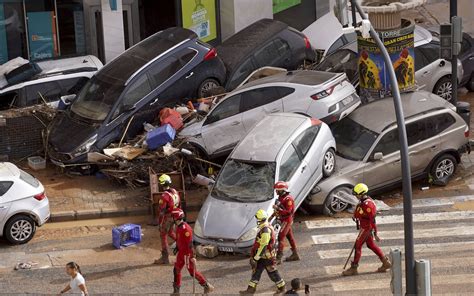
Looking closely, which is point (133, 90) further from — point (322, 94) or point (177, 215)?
point (177, 215)

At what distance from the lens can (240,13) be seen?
101 feet

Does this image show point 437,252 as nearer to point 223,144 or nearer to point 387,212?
point 387,212

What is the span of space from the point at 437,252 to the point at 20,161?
32.1 feet

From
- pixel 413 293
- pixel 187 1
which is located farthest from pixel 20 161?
pixel 413 293

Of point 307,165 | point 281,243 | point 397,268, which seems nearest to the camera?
point 397,268

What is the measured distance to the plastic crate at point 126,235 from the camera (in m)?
21.7

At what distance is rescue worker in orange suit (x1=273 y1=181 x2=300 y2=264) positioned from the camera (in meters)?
20.3

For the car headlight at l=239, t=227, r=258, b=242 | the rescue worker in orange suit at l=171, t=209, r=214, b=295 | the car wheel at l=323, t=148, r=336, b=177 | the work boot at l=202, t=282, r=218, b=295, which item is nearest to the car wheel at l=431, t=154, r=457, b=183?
the car wheel at l=323, t=148, r=336, b=177

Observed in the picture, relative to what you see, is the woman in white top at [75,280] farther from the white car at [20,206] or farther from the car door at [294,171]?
the car door at [294,171]

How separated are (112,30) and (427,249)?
1154 centimetres

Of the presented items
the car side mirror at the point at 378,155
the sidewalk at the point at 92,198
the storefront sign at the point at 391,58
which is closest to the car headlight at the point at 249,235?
the sidewalk at the point at 92,198

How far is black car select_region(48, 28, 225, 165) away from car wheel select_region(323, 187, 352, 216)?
4.93 m

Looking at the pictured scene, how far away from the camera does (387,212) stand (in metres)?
22.9

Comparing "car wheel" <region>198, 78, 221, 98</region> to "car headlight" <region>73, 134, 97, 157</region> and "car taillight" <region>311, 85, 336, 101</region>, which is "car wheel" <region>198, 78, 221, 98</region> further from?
"car taillight" <region>311, 85, 336, 101</region>
